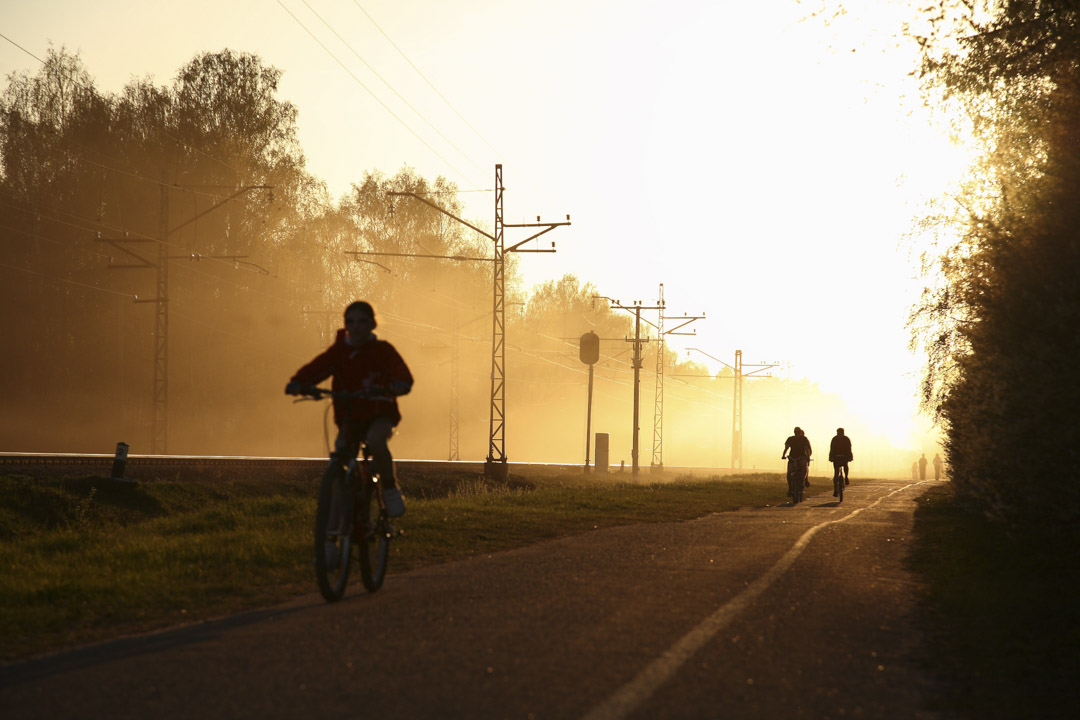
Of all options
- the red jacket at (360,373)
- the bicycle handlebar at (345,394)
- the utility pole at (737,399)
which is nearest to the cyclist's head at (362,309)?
the red jacket at (360,373)

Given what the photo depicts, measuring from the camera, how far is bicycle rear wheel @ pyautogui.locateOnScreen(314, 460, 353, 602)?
7160mm

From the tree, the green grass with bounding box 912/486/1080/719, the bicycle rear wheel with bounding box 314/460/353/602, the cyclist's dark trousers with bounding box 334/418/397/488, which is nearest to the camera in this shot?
the green grass with bounding box 912/486/1080/719

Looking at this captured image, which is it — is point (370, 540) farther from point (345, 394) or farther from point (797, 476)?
point (797, 476)

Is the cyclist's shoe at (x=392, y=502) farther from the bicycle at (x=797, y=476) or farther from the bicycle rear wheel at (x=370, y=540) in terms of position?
the bicycle at (x=797, y=476)

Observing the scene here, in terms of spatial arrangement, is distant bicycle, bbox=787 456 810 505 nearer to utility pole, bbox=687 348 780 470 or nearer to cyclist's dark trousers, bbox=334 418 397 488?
cyclist's dark trousers, bbox=334 418 397 488

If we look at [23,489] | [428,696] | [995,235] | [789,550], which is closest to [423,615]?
[428,696]

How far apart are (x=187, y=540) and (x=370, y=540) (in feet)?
16.2

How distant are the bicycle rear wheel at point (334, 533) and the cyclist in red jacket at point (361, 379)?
21 cm

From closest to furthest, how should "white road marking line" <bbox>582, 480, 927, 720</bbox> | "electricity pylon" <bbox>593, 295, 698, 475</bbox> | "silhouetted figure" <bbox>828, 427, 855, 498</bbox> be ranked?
"white road marking line" <bbox>582, 480, 927, 720</bbox>
"silhouetted figure" <bbox>828, 427, 855, 498</bbox>
"electricity pylon" <bbox>593, 295, 698, 475</bbox>

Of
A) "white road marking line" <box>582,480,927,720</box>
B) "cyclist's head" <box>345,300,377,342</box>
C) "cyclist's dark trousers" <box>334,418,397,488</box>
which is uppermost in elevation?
"cyclist's head" <box>345,300,377,342</box>

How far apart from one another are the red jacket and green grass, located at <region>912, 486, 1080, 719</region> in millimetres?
3947

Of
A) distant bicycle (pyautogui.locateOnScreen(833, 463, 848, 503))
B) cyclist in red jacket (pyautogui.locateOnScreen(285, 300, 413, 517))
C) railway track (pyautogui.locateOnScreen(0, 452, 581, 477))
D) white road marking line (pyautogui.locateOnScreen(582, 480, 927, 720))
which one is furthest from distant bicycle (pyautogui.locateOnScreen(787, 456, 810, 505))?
cyclist in red jacket (pyautogui.locateOnScreen(285, 300, 413, 517))

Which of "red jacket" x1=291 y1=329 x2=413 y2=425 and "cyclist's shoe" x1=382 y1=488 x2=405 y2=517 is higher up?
"red jacket" x1=291 y1=329 x2=413 y2=425

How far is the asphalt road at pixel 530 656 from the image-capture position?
470 centimetres
